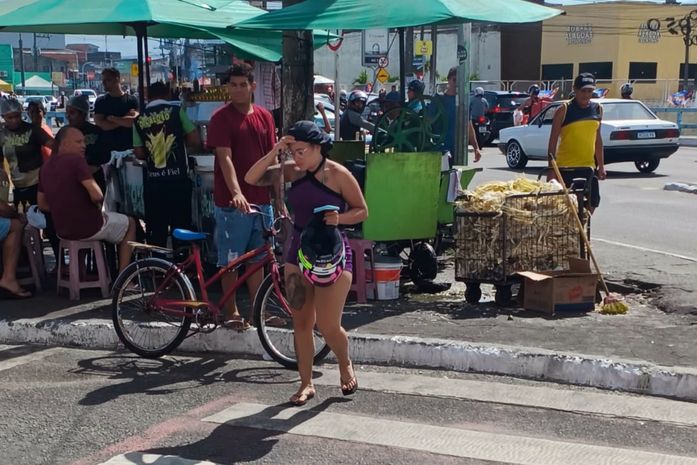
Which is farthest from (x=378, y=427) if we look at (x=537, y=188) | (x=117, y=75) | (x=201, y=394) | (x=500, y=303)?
(x=117, y=75)

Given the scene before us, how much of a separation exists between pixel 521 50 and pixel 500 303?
174 feet

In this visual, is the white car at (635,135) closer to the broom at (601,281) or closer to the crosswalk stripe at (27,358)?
the broom at (601,281)

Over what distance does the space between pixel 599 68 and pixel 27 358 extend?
51.9 metres

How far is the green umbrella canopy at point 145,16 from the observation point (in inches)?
334

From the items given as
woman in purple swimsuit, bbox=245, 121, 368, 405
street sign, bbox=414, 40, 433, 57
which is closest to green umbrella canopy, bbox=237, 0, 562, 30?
woman in purple swimsuit, bbox=245, 121, 368, 405

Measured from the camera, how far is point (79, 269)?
808 cm

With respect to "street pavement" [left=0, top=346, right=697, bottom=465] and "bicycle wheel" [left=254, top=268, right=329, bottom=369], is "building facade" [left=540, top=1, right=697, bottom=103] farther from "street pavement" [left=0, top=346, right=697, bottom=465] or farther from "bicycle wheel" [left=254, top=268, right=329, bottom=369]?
"street pavement" [left=0, top=346, right=697, bottom=465]

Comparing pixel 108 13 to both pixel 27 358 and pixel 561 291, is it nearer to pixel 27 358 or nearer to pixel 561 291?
pixel 27 358

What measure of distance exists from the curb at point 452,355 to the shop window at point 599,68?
49.9 meters

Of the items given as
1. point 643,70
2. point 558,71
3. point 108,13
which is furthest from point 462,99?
point 558,71

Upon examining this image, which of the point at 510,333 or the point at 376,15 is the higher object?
the point at 376,15

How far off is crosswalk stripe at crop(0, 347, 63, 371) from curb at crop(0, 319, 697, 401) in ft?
0.59

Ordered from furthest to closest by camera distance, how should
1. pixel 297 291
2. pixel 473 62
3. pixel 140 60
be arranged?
pixel 473 62, pixel 140 60, pixel 297 291

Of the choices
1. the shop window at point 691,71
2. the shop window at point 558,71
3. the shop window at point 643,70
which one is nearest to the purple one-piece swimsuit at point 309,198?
the shop window at point 643,70
